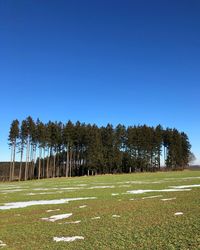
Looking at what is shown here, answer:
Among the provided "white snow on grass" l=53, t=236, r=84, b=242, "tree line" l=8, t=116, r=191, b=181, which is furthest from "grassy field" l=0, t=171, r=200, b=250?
"tree line" l=8, t=116, r=191, b=181

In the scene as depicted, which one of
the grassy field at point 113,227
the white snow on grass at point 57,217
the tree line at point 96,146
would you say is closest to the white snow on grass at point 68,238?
the grassy field at point 113,227

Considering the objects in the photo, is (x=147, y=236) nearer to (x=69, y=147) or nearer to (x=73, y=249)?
(x=73, y=249)

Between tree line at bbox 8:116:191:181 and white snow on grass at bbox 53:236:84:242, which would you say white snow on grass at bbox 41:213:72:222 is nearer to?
white snow on grass at bbox 53:236:84:242

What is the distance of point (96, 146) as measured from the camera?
11506 cm

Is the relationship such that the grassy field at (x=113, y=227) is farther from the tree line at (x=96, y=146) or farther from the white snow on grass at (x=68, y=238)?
the tree line at (x=96, y=146)

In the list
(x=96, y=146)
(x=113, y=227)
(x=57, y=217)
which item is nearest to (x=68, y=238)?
(x=113, y=227)

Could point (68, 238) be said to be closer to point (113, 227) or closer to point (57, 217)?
point (113, 227)

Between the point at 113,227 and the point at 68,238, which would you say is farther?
the point at 113,227

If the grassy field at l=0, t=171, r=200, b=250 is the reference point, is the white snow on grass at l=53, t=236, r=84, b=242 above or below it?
below

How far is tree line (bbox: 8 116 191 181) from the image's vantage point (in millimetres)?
110625

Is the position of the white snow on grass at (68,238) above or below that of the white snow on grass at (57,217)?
below

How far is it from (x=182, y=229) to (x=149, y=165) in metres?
116

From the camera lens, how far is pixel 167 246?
32.6ft

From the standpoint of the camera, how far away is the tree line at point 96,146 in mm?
110625
